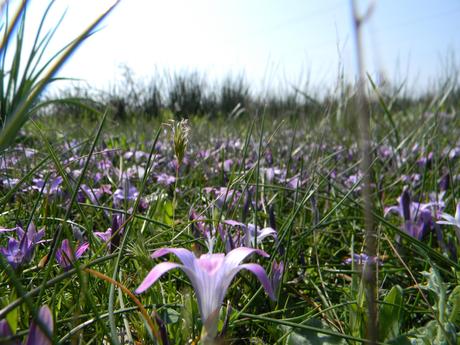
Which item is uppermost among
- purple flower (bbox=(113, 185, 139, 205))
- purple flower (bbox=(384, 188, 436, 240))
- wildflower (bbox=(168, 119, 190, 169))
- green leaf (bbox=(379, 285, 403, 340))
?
wildflower (bbox=(168, 119, 190, 169))

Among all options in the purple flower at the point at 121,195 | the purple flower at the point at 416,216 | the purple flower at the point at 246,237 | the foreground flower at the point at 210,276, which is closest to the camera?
the foreground flower at the point at 210,276

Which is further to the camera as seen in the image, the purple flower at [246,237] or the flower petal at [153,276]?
the purple flower at [246,237]

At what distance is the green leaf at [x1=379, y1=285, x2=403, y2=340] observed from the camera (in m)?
0.99

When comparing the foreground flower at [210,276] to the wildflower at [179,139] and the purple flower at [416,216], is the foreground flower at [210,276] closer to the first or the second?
the wildflower at [179,139]

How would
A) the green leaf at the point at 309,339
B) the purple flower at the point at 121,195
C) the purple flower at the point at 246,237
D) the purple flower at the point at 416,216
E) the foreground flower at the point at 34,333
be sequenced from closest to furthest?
the foreground flower at the point at 34,333
the green leaf at the point at 309,339
the purple flower at the point at 246,237
the purple flower at the point at 416,216
the purple flower at the point at 121,195

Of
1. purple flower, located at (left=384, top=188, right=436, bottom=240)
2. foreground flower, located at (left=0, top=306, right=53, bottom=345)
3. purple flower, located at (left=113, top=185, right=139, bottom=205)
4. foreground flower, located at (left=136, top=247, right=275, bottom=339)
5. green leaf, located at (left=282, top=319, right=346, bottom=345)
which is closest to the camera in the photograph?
foreground flower, located at (left=0, top=306, right=53, bottom=345)

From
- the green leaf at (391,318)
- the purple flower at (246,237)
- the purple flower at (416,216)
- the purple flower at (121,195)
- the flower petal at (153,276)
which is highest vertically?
the flower petal at (153,276)

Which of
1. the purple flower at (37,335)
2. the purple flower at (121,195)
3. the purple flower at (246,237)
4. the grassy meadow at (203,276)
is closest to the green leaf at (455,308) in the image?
the grassy meadow at (203,276)

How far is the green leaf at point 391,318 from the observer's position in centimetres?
99

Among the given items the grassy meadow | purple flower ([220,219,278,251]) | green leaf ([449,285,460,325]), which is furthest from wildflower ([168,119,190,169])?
green leaf ([449,285,460,325])

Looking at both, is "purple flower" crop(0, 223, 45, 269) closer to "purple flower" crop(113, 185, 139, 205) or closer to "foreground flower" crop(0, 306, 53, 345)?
"foreground flower" crop(0, 306, 53, 345)

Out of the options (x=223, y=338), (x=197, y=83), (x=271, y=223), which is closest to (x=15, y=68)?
(x=271, y=223)

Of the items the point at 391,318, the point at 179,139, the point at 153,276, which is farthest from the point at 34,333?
the point at 391,318

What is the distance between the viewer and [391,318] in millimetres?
997
